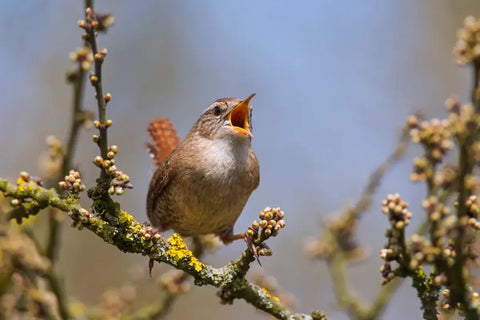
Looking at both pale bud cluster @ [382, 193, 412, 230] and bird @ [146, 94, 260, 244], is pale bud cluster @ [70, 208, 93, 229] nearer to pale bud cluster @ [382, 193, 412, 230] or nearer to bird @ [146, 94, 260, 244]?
pale bud cluster @ [382, 193, 412, 230]

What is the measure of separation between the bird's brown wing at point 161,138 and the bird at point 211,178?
0.80 meters

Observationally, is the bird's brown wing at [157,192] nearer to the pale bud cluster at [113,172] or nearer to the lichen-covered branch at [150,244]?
the lichen-covered branch at [150,244]

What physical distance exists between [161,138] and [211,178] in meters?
1.42

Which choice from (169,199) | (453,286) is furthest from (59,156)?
(453,286)

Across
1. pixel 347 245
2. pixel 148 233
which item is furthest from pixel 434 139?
pixel 347 245

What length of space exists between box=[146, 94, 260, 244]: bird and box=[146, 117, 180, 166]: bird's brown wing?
0.80m

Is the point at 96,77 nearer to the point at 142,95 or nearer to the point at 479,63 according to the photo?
the point at 479,63

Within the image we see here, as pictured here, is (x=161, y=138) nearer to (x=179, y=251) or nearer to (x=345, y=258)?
(x=345, y=258)

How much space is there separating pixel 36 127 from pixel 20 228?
5.01 meters

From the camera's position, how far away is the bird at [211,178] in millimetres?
3572

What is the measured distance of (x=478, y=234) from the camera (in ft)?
6.73

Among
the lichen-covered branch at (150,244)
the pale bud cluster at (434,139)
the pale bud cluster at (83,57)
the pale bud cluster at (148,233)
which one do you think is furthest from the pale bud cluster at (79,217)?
the pale bud cluster at (434,139)

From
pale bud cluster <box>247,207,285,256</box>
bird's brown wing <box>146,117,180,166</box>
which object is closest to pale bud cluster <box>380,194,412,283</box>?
pale bud cluster <box>247,207,285,256</box>

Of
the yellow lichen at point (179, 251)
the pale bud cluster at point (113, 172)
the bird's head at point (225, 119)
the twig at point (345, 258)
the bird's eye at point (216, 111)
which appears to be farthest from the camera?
the bird's eye at point (216, 111)
